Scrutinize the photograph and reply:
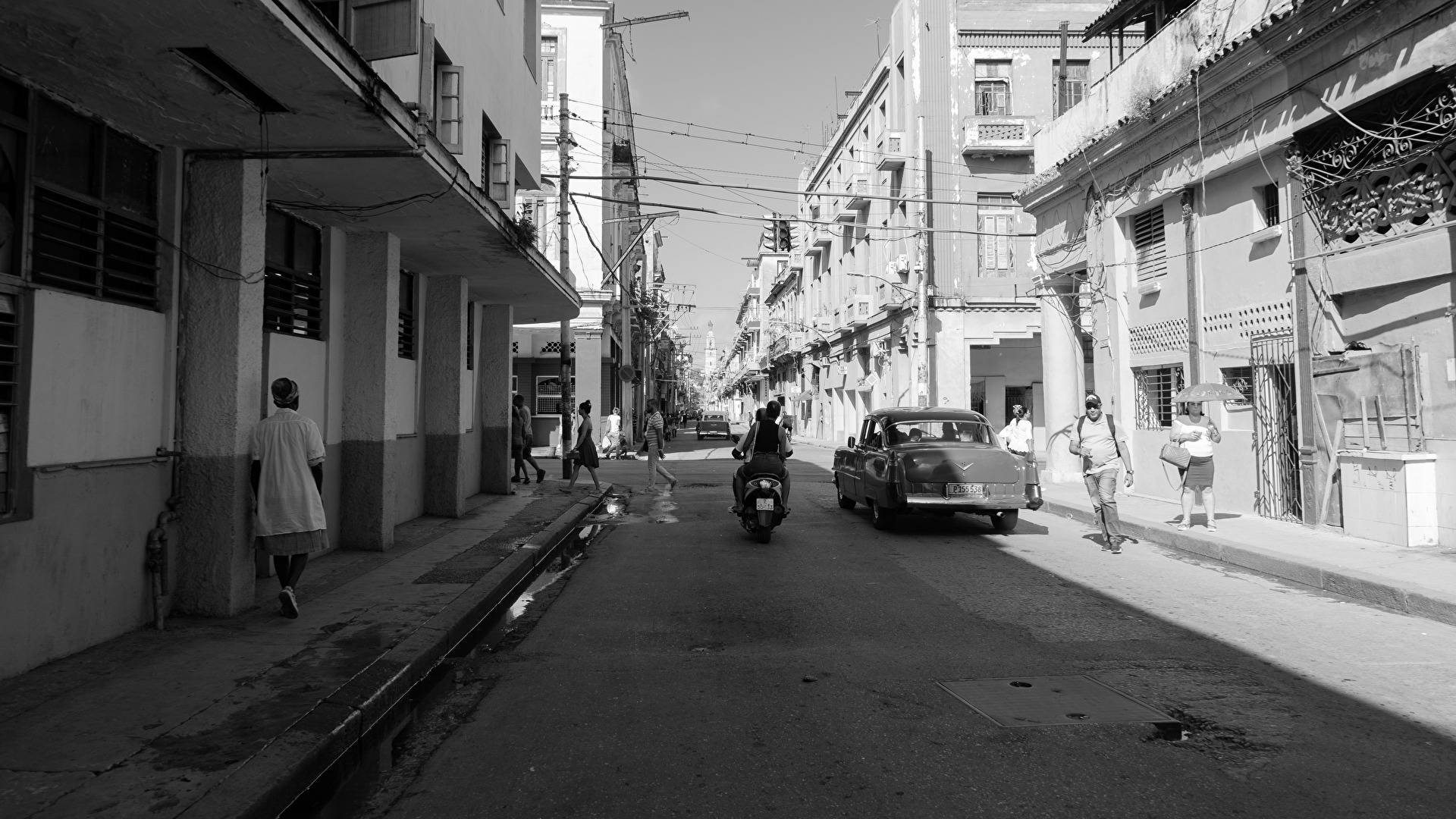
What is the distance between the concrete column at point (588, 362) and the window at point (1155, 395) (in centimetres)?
2070

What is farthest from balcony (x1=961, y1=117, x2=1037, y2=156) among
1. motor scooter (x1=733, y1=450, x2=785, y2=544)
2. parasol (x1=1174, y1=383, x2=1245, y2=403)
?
motor scooter (x1=733, y1=450, x2=785, y2=544)

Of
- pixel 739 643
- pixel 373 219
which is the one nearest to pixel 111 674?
pixel 739 643

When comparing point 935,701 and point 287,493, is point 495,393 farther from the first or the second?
point 935,701

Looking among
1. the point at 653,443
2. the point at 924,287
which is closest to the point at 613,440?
the point at 924,287

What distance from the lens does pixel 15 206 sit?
544 centimetres

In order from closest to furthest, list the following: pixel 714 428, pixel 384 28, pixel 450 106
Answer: pixel 384 28
pixel 450 106
pixel 714 428

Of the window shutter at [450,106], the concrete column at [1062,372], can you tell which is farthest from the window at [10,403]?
the concrete column at [1062,372]

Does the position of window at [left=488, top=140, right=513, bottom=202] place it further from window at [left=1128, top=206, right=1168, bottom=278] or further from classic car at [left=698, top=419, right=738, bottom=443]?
classic car at [left=698, top=419, right=738, bottom=443]

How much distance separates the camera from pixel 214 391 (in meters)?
6.86

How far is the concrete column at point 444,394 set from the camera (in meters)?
13.2

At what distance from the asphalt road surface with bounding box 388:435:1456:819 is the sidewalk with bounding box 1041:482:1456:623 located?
270mm

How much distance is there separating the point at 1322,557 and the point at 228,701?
9970mm

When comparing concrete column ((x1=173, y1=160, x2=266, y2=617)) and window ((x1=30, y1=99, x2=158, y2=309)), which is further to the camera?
concrete column ((x1=173, y1=160, x2=266, y2=617))

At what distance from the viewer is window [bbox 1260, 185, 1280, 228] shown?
1312 centimetres
